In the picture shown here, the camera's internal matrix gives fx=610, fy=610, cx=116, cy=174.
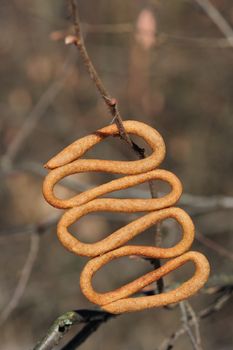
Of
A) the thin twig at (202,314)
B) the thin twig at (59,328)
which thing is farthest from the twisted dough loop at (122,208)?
the thin twig at (202,314)

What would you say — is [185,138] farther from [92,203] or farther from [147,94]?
[92,203]

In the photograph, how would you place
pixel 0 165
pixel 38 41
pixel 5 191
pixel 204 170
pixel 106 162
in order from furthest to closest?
1. pixel 38 41
2. pixel 5 191
3. pixel 204 170
4. pixel 0 165
5. pixel 106 162

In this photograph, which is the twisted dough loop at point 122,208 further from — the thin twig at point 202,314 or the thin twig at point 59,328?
the thin twig at point 202,314

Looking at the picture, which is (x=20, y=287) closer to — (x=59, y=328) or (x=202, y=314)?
(x=202, y=314)

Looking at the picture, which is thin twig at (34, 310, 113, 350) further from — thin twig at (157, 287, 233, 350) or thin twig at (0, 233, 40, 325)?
thin twig at (0, 233, 40, 325)

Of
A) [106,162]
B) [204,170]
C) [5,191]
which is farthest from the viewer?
[5,191]

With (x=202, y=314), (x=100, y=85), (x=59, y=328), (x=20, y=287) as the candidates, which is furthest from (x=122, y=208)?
(x=20, y=287)

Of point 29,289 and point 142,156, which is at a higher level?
point 29,289

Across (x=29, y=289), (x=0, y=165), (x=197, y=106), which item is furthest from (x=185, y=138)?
(x=0, y=165)
